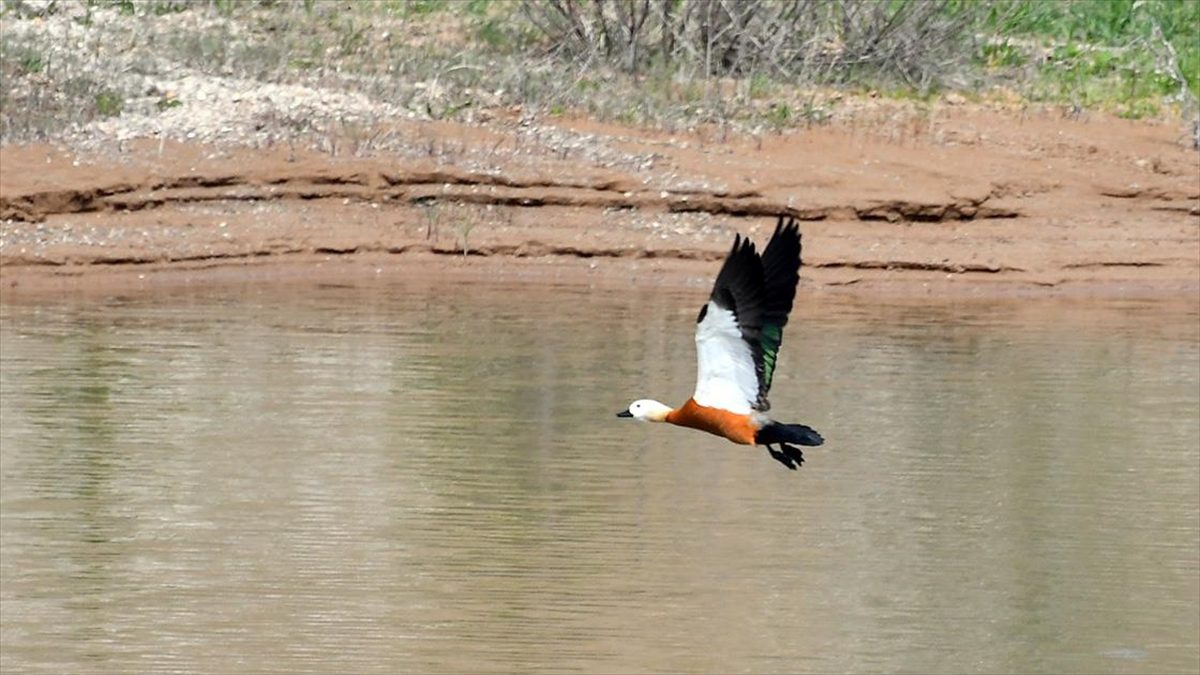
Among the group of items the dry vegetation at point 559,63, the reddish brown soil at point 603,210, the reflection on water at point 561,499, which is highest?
the dry vegetation at point 559,63

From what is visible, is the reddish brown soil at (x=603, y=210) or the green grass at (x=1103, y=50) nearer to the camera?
the reddish brown soil at (x=603, y=210)

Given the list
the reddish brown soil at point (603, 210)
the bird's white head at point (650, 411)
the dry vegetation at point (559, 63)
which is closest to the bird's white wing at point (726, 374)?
the bird's white head at point (650, 411)

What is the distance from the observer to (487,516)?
11.1m

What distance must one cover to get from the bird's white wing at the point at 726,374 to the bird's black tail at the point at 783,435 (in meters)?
0.09

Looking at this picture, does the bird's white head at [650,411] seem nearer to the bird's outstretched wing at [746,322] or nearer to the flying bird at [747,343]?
the flying bird at [747,343]

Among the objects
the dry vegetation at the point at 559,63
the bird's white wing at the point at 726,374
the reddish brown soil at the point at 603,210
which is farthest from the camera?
the dry vegetation at the point at 559,63

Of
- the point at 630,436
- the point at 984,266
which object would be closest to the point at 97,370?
the point at 630,436

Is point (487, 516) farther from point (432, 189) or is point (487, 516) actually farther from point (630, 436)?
point (432, 189)

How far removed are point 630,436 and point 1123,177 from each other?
7.02 m

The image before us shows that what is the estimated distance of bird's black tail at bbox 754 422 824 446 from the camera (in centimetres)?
836

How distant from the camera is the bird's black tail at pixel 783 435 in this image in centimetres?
836

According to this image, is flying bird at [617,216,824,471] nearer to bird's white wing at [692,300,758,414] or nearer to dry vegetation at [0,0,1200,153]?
bird's white wing at [692,300,758,414]

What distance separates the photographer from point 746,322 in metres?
8.42

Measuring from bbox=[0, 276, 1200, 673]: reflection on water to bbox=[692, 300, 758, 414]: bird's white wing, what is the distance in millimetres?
1324
